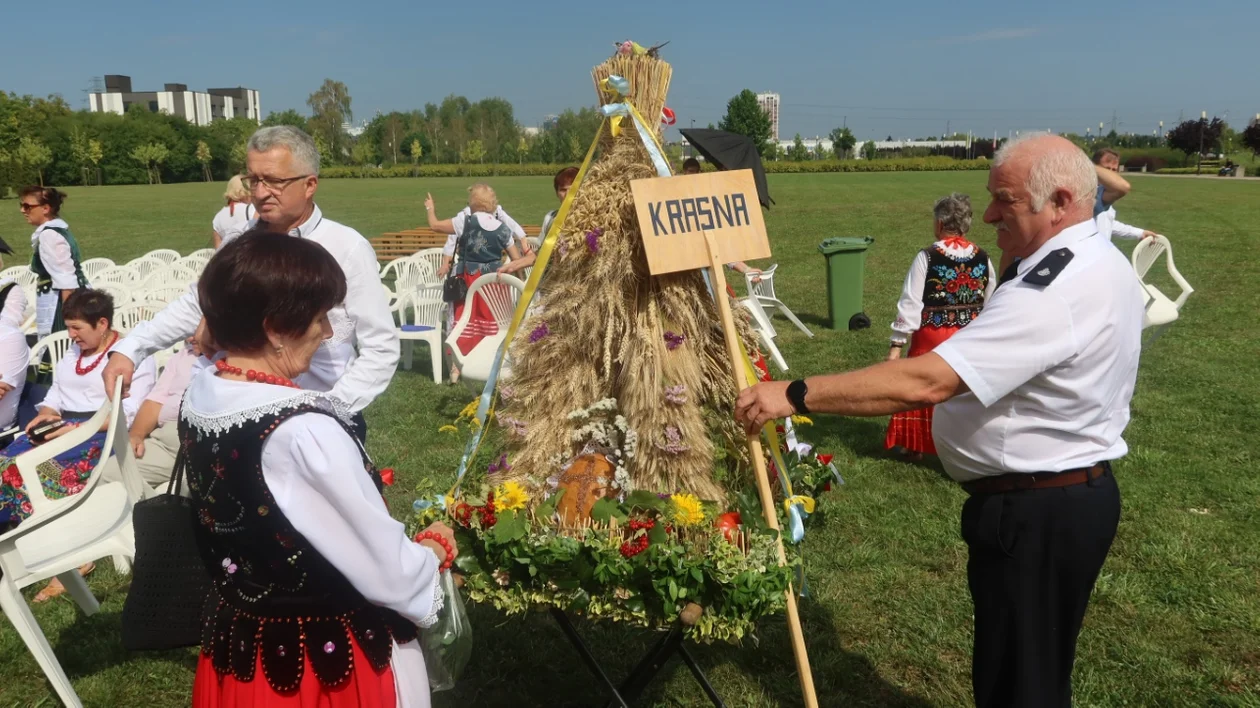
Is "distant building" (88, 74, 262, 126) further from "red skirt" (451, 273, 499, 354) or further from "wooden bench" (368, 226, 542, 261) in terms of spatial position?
"red skirt" (451, 273, 499, 354)

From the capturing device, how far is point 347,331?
133 inches

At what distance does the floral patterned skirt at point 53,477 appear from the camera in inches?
152

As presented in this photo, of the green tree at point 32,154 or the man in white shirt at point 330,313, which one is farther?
the green tree at point 32,154

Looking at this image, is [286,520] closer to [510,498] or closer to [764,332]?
[510,498]

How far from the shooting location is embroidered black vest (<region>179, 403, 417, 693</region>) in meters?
1.90

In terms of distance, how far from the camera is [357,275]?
3385 mm

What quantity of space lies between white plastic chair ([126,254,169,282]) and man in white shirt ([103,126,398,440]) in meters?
7.86

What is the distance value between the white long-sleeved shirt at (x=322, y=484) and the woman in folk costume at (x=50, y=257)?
7.46 m

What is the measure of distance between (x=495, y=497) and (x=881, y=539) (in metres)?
3.17

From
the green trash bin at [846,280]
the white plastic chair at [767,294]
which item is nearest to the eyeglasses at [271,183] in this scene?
the white plastic chair at [767,294]

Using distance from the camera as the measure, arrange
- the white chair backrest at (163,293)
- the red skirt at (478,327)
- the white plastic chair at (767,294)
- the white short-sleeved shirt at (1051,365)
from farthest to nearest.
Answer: the white plastic chair at (767,294) < the white chair backrest at (163,293) < the red skirt at (478,327) < the white short-sleeved shirt at (1051,365)

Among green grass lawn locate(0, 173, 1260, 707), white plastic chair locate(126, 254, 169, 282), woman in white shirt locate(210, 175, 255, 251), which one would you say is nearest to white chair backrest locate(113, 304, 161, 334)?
woman in white shirt locate(210, 175, 255, 251)

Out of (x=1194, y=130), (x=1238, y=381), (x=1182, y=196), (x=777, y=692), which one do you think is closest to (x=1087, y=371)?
(x=777, y=692)

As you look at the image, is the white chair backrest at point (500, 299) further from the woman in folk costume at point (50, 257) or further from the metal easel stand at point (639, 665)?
the metal easel stand at point (639, 665)
